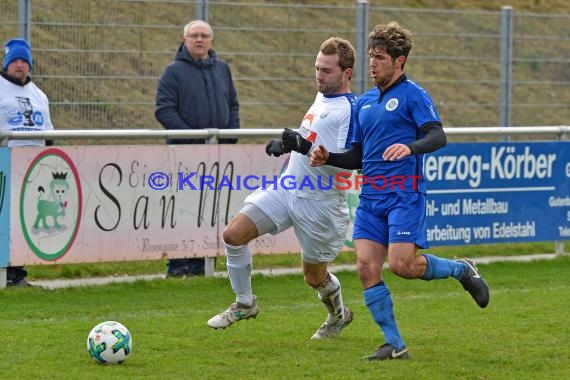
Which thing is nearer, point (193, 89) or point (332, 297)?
point (332, 297)

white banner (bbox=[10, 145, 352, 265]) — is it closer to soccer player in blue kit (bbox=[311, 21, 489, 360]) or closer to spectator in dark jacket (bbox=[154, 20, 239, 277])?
spectator in dark jacket (bbox=[154, 20, 239, 277])

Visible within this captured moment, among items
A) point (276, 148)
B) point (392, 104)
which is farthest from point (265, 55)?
point (392, 104)

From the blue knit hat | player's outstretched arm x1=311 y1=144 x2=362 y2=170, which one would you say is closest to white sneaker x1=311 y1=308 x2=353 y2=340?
player's outstretched arm x1=311 y1=144 x2=362 y2=170

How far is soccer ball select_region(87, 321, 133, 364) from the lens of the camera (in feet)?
25.2

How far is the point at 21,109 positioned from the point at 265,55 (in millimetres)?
4880

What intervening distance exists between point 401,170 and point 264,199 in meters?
1.30

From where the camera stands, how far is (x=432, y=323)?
9773 millimetres

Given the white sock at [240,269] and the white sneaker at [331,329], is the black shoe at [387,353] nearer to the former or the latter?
the white sneaker at [331,329]

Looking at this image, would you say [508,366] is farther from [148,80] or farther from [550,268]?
[148,80]

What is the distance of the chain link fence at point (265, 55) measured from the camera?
14.1 metres

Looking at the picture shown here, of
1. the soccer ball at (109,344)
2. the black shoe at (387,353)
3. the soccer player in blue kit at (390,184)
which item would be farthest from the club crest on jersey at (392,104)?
the soccer ball at (109,344)

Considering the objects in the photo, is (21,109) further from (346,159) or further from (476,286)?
(476,286)

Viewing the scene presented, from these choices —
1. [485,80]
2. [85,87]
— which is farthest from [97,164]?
[485,80]

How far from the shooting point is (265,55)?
52.3ft
